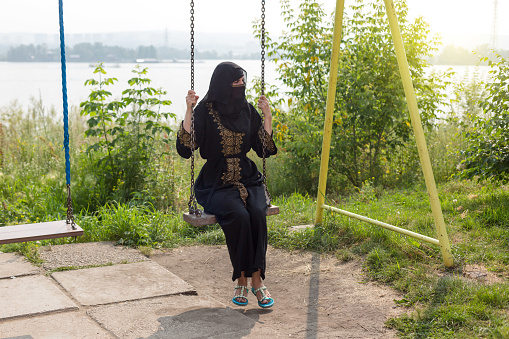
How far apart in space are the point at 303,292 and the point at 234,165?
109 cm

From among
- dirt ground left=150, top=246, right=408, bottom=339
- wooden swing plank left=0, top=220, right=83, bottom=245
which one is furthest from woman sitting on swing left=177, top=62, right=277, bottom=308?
wooden swing plank left=0, top=220, right=83, bottom=245

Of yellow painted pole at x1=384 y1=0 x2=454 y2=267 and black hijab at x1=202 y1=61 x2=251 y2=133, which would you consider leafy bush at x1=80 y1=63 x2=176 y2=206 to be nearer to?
black hijab at x1=202 y1=61 x2=251 y2=133

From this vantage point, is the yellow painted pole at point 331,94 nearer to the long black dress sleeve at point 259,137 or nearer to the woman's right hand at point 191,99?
the long black dress sleeve at point 259,137

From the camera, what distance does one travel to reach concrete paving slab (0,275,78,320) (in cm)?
389

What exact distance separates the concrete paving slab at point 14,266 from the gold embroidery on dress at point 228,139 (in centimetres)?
183

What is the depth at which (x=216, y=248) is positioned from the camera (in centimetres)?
572

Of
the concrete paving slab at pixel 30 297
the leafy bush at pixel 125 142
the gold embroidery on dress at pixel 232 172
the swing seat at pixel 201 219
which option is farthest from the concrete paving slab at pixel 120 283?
the leafy bush at pixel 125 142

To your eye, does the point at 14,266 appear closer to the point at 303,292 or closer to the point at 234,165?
the point at 234,165

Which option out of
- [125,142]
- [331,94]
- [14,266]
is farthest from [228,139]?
[125,142]

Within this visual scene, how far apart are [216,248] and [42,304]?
2026mm

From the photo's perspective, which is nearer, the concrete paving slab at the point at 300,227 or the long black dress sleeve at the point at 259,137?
the long black dress sleeve at the point at 259,137

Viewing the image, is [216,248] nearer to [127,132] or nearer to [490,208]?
[127,132]

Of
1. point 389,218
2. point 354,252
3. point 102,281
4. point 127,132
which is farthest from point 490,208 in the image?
point 127,132

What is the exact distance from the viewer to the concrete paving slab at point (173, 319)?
3.59 meters
